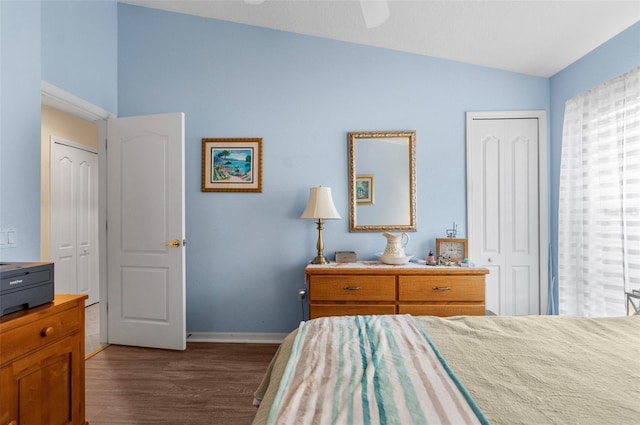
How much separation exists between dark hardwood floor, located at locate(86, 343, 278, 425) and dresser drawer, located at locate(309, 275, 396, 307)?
2.44 feet

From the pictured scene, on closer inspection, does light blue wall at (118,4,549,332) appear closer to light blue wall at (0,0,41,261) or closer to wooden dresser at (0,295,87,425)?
light blue wall at (0,0,41,261)

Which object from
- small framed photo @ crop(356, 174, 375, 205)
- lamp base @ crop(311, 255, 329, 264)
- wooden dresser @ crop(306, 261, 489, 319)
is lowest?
wooden dresser @ crop(306, 261, 489, 319)

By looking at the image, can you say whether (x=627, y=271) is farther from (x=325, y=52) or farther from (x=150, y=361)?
(x=150, y=361)

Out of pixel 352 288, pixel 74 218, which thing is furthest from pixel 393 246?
pixel 74 218

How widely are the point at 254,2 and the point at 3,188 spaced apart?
7.30 feet

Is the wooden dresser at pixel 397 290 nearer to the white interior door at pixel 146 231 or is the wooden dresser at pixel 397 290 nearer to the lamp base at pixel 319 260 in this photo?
the lamp base at pixel 319 260

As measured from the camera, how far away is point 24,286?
1.55 meters

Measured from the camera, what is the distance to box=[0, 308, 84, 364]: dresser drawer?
1404mm

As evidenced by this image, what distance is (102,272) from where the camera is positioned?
311 centimetres

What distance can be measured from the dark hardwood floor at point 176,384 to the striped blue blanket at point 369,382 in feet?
3.55

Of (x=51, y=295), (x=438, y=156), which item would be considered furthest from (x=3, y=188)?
(x=438, y=156)

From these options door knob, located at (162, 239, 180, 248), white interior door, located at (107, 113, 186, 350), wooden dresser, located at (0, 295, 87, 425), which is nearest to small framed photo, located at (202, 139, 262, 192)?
white interior door, located at (107, 113, 186, 350)

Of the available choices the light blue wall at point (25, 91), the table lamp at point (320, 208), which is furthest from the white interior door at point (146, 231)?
the table lamp at point (320, 208)

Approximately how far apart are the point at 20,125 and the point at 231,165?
1.51 meters
